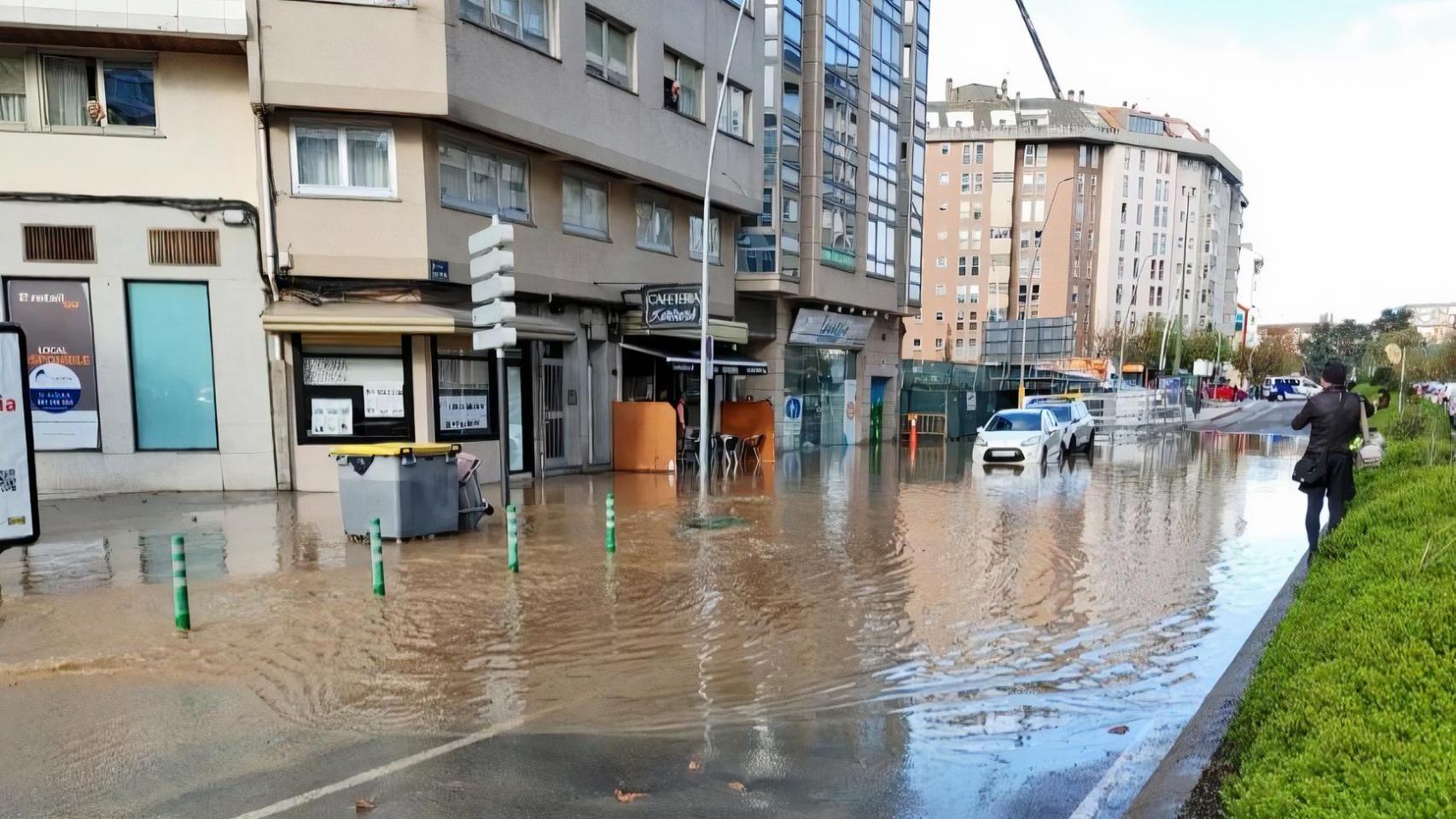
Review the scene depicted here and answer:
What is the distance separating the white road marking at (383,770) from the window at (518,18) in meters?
13.5

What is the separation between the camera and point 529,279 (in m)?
17.2

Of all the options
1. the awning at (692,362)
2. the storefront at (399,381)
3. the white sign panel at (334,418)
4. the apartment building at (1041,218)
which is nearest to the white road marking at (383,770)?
the storefront at (399,381)

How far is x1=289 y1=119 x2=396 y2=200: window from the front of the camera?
14.6 metres

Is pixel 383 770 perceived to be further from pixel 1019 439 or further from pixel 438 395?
pixel 1019 439

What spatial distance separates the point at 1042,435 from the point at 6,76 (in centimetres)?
2257

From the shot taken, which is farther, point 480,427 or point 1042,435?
point 1042,435

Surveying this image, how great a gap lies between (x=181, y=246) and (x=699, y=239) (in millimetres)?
11686

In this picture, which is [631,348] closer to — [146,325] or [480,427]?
Answer: [480,427]

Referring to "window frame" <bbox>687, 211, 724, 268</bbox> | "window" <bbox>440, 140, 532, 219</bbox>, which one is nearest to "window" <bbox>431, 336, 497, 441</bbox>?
"window" <bbox>440, 140, 532, 219</bbox>

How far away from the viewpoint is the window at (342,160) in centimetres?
1463

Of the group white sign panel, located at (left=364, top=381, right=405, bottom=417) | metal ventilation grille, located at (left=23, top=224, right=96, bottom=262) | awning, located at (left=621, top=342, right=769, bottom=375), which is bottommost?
white sign panel, located at (left=364, top=381, right=405, bottom=417)

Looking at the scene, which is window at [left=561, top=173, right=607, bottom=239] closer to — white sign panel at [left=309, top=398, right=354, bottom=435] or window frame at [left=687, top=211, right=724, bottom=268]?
window frame at [left=687, top=211, right=724, bottom=268]

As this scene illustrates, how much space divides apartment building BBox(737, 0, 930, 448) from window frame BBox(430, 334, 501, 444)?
10.0m

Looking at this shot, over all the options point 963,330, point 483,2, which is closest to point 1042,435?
point 483,2
